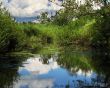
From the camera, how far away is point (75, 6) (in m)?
36.8

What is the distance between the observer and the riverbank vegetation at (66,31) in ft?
120

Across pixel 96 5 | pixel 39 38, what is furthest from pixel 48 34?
pixel 96 5

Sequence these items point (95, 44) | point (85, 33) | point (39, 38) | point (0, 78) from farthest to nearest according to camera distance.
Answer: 1. point (39, 38)
2. point (85, 33)
3. point (95, 44)
4. point (0, 78)

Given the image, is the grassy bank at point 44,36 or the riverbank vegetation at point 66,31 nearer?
A: the riverbank vegetation at point 66,31

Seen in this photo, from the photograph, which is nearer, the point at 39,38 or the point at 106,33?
the point at 106,33

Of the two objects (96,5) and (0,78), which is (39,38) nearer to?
(96,5)

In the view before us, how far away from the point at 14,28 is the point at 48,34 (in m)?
59.6

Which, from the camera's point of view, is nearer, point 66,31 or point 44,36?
point 66,31

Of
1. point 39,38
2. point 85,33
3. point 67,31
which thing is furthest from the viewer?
point 39,38

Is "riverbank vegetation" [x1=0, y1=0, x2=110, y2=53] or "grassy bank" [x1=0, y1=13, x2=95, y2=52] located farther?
"grassy bank" [x1=0, y1=13, x2=95, y2=52]

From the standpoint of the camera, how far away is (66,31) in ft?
350

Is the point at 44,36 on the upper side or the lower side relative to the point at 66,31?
lower

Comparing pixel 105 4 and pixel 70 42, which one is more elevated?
pixel 105 4

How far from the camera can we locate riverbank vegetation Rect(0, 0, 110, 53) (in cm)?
3669
